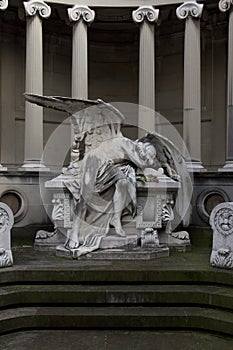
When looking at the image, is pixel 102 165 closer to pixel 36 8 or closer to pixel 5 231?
pixel 5 231

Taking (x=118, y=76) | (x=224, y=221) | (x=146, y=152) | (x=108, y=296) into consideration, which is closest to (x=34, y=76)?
(x=118, y=76)

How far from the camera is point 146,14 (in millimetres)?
15102

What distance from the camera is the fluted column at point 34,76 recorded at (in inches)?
579

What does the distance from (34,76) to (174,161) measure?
6398mm

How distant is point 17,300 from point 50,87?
476 inches

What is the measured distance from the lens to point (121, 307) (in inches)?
269

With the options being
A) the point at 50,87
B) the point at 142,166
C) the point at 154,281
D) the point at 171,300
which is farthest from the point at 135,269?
the point at 50,87

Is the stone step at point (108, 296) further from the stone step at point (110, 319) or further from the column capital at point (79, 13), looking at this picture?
the column capital at point (79, 13)

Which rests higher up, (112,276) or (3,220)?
(3,220)

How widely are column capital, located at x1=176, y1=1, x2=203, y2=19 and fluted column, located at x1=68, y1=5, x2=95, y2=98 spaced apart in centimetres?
276

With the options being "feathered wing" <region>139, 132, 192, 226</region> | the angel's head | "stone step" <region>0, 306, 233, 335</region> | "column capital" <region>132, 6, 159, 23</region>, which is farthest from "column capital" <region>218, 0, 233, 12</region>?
"stone step" <region>0, 306, 233, 335</region>

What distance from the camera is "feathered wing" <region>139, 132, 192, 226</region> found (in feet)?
33.4

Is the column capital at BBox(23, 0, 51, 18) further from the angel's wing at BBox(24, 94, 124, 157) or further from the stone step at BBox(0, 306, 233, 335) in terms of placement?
the stone step at BBox(0, 306, 233, 335)

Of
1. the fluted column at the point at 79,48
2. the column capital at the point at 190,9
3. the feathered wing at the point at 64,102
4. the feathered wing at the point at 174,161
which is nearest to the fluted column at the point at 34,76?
the fluted column at the point at 79,48
